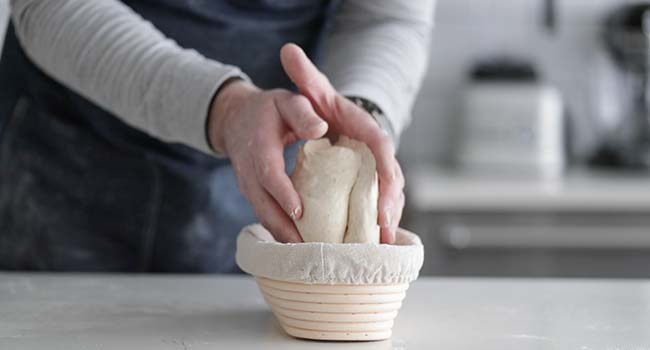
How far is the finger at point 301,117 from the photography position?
0.84 meters

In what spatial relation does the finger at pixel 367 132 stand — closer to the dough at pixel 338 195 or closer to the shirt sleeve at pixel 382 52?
the dough at pixel 338 195

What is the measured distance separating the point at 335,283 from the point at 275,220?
94 millimetres

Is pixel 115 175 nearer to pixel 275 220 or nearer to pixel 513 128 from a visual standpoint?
pixel 275 220

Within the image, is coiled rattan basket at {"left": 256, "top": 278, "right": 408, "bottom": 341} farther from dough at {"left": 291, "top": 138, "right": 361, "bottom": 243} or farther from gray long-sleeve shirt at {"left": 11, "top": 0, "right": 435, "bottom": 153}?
gray long-sleeve shirt at {"left": 11, "top": 0, "right": 435, "bottom": 153}

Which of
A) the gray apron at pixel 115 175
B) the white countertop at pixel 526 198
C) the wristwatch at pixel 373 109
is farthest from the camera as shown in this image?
the white countertop at pixel 526 198

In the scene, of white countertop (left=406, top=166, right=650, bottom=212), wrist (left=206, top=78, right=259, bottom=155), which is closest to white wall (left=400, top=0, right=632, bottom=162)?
white countertop (left=406, top=166, right=650, bottom=212)

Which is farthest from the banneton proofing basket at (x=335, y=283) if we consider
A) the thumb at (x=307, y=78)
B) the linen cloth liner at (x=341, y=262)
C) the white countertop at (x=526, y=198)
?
the white countertop at (x=526, y=198)

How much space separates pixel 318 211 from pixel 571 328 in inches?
8.8

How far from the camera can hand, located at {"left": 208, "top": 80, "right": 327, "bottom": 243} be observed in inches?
32.9

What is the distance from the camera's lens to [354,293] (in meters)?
0.79

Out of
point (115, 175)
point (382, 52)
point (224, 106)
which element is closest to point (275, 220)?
point (224, 106)

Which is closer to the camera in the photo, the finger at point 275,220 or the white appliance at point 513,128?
the finger at point 275,220

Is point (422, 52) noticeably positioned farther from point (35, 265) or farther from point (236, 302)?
point (35, 265)

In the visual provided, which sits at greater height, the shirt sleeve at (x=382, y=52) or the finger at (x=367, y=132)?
the finger at (x=367, y=132)
